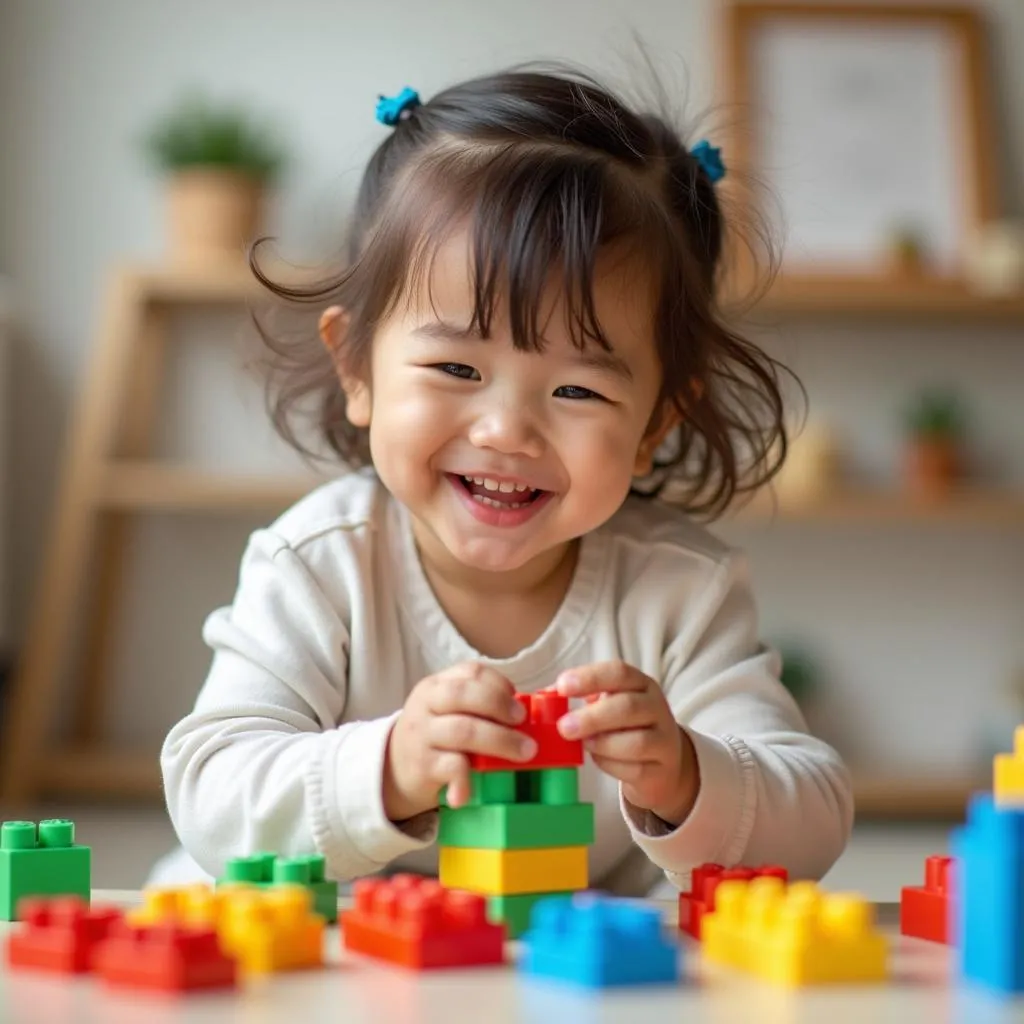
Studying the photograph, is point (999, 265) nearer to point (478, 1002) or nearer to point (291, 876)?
point (291, 876)

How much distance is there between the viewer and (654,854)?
912 millimetres

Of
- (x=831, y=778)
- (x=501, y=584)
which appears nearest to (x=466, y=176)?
(x=501, y=584)

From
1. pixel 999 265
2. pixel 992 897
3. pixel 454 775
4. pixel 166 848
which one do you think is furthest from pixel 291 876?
pixel 999 265

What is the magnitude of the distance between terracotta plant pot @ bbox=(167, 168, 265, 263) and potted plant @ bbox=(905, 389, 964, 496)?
53.4 inches

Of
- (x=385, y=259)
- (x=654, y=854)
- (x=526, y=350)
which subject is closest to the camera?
(x=654, y=854)

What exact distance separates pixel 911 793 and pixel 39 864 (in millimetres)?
2406

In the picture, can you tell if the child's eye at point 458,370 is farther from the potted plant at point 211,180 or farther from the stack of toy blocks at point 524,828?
the potted plant at point 211,180

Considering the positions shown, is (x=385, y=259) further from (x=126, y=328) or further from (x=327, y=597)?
(x=126, y=328)

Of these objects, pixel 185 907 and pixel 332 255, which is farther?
pixel 332 255

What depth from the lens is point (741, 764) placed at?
37.6 inches

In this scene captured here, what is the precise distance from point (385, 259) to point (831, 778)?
0.47 metres

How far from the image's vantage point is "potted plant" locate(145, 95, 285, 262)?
9.84ft

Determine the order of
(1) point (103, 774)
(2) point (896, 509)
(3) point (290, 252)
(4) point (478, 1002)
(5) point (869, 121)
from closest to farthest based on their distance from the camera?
(4) point (478, 1002) < (1) point (103, 774) < (2) point (896, 509) < (3) point (290, 252) < (5) point (869, 121)

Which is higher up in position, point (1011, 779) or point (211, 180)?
point (211, 180)
